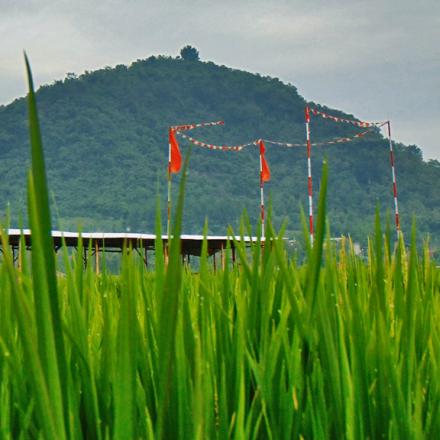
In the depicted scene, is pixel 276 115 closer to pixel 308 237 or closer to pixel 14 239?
pixel 14 239

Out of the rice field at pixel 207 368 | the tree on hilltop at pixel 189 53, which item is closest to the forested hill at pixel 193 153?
the tree on hilltop at pixel 189 53

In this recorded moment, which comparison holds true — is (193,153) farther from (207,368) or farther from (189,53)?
(207,368)

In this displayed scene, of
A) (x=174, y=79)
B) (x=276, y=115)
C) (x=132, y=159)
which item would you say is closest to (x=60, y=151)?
(x=132, y=159)

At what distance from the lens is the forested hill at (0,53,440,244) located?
254 ft

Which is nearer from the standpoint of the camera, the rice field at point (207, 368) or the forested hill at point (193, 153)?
the rice field at point (207, 368)

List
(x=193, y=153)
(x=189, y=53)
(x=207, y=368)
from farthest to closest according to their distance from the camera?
(x=189, y=53) < (x=193, y=153) < (x=207, y=368)

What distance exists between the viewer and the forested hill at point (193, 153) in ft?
254

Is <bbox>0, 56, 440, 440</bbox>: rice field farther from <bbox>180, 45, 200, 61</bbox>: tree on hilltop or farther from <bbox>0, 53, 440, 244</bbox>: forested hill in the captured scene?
<bbox>180, 45, 200, 61</bbox>: tree on hilltop

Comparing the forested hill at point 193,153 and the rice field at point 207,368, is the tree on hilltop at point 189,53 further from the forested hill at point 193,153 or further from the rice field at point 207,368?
the rice field at point 207,368

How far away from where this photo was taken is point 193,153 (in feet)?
233

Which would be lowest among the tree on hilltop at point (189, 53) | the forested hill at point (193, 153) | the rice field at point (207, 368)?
the rice field at point (207, 368)

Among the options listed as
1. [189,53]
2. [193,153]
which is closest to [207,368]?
[193,153]

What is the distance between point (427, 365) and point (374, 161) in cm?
8901

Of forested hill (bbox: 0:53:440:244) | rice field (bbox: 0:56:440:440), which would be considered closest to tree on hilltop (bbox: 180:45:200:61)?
forested hill (bbox: 0:53:440:244)
